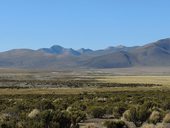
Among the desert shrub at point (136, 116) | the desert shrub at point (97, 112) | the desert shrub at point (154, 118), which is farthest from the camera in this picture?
the desert shrub at point (97, 112)

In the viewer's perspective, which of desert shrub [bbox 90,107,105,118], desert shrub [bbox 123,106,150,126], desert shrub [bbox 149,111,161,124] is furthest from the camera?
desert shrub [bbox 90,107,105,118]

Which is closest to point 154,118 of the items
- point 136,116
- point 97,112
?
point 136,116

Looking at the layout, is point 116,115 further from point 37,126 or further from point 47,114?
point 37,126

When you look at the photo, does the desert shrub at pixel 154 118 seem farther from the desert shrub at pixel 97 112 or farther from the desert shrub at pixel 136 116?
the desert shrub at pixel 97 112

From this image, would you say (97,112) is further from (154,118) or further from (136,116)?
(154,118)

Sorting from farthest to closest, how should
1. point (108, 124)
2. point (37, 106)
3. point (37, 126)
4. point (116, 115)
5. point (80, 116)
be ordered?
1. point (37, 106)
2. point (116, 115)
3. point (80, 116)
4. point (108, 124)
5. point (37, 126)

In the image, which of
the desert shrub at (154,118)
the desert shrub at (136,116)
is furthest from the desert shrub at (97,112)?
the desert shrub at (154,118)

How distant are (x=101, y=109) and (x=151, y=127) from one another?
37.1ft

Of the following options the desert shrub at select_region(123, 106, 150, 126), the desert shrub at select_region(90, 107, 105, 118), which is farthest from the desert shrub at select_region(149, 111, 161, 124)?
the desert shrub at select_region(90, 107, 105, 118)

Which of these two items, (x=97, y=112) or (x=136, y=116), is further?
(x=97, y=112)

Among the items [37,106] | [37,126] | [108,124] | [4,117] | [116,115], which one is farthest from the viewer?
[37,106]

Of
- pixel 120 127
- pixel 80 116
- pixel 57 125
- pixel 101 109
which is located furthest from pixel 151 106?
pixel 57 125

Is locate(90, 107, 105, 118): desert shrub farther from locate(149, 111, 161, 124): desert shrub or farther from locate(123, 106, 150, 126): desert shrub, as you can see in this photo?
locate(149, 111, 161, 124): desert shrub

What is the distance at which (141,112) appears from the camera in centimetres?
2808
